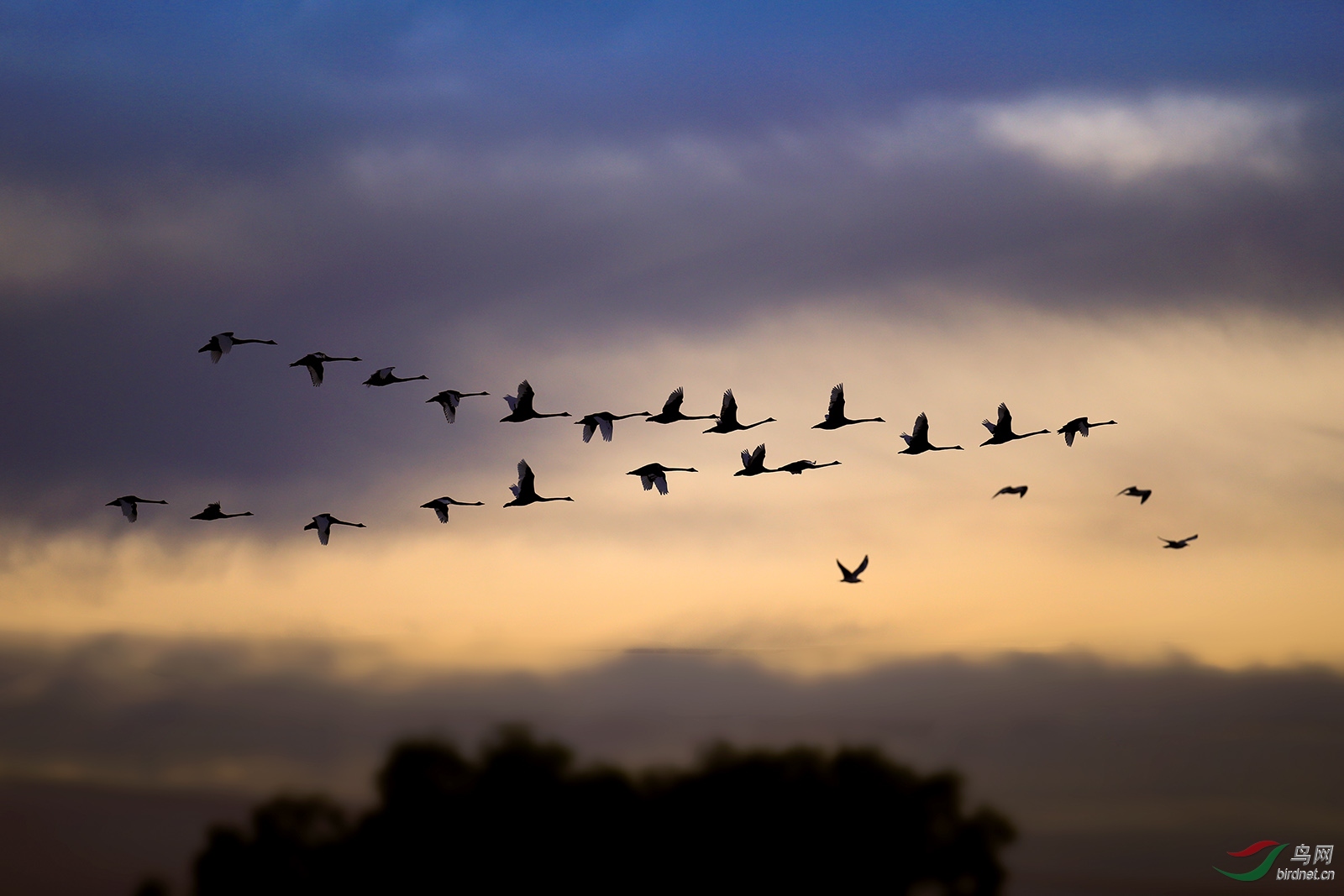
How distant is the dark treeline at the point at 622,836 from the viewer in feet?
446

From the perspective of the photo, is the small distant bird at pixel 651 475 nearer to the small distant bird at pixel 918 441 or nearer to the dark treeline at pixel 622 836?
the small distant bird at pixel 918 441

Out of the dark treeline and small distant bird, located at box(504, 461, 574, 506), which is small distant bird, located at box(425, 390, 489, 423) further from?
the dark treeline

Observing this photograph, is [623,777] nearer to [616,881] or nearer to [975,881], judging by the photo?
[616,881]

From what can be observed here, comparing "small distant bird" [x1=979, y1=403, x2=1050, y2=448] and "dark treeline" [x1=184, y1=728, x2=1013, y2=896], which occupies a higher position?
"small distant bird" [x1=979, y1=403, x2=1050, y2=448]

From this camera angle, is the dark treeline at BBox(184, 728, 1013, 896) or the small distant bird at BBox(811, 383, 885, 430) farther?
the dark treeline at BBox(184, 728, 1013, 896)

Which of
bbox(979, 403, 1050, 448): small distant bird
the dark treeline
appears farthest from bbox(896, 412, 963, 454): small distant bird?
the dark treeline

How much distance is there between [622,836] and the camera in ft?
463

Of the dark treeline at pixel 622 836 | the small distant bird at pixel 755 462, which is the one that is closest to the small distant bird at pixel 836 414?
the small distant bird at pixel 755 462

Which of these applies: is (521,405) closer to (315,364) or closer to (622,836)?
(315,364)

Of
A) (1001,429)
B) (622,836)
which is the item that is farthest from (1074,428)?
(622,836)

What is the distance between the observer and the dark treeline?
446 ft

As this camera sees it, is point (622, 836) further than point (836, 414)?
Yes

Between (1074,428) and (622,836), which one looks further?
(622,836)

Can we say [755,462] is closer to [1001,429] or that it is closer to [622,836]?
[1001,429]
